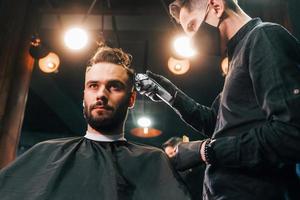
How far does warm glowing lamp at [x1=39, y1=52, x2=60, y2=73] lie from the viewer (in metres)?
5.07

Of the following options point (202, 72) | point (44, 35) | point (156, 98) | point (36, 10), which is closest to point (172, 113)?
point (202, 72)

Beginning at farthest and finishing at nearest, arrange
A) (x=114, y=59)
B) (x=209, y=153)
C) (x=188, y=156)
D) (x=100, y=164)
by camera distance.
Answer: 1. (x=114, y=59)
2. (x=100, y=164)
3. (x=188, y=156)
4. (x=209, y=153)

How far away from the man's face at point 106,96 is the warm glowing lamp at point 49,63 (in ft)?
10.1

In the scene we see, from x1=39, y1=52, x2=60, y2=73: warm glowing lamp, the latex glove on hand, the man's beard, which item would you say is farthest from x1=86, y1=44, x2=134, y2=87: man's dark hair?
x1=39, y1=52, x2=60, y2=73: warm glowing lamp

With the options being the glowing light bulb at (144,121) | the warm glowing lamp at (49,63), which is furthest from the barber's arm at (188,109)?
the glowing light bulb at (144,121)

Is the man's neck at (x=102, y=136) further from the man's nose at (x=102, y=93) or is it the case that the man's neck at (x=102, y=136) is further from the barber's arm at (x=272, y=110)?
the barber's arm at (x=272, y=110)

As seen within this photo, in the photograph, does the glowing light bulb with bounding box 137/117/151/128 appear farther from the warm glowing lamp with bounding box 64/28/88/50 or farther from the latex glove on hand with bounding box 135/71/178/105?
the latex glove on hand with bounding box 135/71/178/105

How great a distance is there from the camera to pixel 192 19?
6.13 ft

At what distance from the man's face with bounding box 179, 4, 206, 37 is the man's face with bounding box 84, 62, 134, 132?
0.53 metres

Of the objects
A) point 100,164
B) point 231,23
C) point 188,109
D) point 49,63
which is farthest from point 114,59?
point 49,63

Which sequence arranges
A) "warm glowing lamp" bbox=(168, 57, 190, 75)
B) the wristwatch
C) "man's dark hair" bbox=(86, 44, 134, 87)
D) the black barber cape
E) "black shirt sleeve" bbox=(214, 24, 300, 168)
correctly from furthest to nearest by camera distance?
1. "warm glowing lamp" bbox=(168, 57, 190, 75)
2. "man's dark hair" bbox=(86, 44, 134, 87)
3. the black barber cape
4. the wristwatch
5. "black shirt sleeve" bbox=(214, 24, 300, 168)

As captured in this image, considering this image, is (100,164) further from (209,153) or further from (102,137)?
(209,153)

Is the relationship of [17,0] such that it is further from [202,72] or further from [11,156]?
[202,72]

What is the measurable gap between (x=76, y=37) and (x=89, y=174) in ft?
9.65
